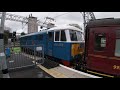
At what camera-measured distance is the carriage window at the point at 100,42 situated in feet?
26.8

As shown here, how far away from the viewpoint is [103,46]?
8.17 m

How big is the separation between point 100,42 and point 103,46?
27 cm

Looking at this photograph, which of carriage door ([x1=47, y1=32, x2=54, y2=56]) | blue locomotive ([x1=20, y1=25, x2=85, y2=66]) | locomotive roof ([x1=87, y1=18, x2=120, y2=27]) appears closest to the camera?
locomotive roof ([x1=87, y1=18, x2=120, y2=27])

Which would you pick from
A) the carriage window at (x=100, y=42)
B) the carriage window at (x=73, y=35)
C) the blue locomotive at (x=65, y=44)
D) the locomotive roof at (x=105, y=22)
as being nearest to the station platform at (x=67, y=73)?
the carriage window at (x=100, y=42)

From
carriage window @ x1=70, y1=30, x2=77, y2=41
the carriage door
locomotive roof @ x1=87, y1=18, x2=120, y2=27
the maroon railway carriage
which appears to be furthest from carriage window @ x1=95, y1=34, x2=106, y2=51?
the carriage door

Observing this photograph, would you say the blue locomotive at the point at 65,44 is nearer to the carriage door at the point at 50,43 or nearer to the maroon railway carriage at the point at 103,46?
the carriage door at the point at 50,43

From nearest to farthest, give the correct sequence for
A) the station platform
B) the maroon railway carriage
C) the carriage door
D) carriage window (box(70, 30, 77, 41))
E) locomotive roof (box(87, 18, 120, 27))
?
the station platform
the maroon railway carriage
locomotive roof (box(87, 18, 120, 27))
carriage window (box(70, 30, 77, 41))
the carriage door

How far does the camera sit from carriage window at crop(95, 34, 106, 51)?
8.16 m

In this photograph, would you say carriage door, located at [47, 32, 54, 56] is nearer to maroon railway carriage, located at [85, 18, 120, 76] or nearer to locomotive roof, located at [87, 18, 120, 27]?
maroon railway carriage, located at [85, 18, 120, 76]

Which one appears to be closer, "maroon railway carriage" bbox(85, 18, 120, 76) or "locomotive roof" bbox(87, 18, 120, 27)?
"maroon railway carriage" bbox(85, 18, 120, 76)

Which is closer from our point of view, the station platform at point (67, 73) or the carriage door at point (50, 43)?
the station platform at point (67, 73)

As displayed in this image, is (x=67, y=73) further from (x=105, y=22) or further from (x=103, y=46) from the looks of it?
(x=105, y=22)

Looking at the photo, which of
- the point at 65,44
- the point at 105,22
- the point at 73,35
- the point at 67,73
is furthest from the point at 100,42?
the point at 73,35
